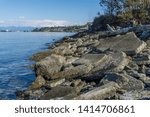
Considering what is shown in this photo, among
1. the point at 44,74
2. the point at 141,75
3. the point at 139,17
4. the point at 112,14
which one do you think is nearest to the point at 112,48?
the point at 44,74

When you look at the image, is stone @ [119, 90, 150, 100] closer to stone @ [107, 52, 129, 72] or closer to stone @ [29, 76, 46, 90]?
stone @ [107, 52, 129, 72]

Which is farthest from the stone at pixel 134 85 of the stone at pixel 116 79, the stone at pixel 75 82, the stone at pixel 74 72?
the stone at pixel 74 72

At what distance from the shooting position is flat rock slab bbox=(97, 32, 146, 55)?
25234 millimetres

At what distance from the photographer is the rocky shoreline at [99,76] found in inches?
663

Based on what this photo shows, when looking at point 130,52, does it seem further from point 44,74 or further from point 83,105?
point 83,105

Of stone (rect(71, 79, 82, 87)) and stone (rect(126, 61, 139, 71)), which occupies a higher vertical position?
stone (rect(126, 61, 139, 71))

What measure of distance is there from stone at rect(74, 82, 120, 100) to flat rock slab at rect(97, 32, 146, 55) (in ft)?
27.2

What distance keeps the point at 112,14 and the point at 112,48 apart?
46.1m

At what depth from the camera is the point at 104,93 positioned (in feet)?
54.0

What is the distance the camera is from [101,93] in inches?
644

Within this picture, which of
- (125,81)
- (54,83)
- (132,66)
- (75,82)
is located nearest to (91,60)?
(132,66)

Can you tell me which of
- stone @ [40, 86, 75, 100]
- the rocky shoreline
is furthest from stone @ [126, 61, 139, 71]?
stone @ [40, 86, 75, 100]

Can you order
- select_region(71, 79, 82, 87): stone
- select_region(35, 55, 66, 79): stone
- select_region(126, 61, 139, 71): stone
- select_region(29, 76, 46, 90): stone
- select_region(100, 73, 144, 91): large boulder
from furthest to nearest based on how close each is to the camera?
1. select_region(35, 55, 66, 79): stone
2. select_region(29, 76, 46, 90): stone
3. select_region(126, 61, 139, 71): stone
4. select_region(71, 79, 82, 87): stone
5. select_region(100, 73, 144, 91): large boulder

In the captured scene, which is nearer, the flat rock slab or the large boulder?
the large boulder
